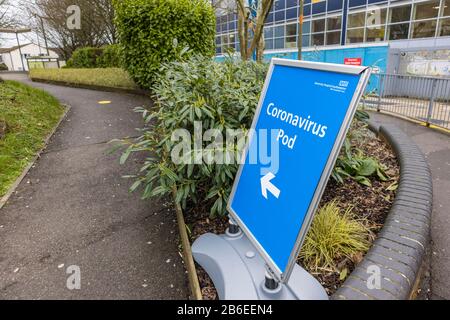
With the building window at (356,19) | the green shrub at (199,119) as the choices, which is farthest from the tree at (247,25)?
the building window at (356,19)

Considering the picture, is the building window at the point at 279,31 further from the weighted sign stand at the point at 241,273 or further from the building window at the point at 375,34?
the weighted sign stand at the point at 241,273

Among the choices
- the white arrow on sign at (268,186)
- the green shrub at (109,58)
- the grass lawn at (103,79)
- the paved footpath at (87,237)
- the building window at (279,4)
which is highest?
the building window at (279,4)

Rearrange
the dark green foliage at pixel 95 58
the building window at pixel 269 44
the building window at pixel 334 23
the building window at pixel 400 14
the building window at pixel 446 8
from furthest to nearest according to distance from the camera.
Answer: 1. the building window at pixel 269 44
2. the building window at pixel 334 23
3. the dark green foliage at pixel 95 58
4. the building window at pixel 400 14
5. the building window at pixel 446 8

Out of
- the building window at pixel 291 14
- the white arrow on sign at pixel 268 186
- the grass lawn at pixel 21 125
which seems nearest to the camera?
the white arrow on sign at pixel 268 186

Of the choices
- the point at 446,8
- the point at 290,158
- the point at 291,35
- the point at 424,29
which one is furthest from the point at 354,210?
the point at 291,35

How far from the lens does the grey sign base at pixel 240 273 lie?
2.20m

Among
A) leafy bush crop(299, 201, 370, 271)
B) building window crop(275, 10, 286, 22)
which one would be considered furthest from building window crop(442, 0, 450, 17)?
leafy bush crop(299, 201, 370, 271)

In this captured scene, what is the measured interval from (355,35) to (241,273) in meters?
22.1

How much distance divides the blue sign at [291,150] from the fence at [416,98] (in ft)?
15.1

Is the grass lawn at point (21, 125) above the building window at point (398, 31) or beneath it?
beneath

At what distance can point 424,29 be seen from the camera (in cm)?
1752
